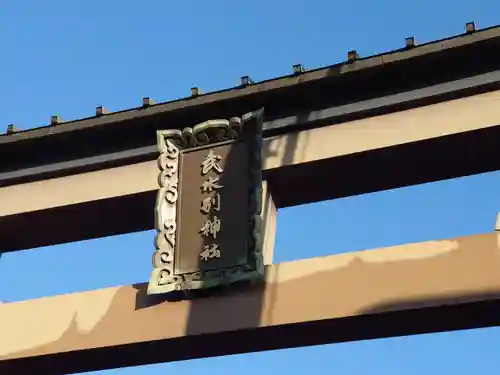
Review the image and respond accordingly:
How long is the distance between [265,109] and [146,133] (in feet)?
3.81

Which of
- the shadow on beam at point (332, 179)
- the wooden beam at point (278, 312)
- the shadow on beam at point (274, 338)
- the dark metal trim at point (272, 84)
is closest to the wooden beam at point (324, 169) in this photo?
the shadow on beam at point (332, 179)

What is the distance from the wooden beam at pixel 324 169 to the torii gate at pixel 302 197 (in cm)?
1

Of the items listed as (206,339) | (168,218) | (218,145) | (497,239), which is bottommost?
(206,339)

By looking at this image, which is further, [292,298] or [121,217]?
[121,217]

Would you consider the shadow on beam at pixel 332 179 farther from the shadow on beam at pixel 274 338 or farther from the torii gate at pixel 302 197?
the shadow on beam at pixel 274 338

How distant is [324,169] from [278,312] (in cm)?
135

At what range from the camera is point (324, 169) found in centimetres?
717

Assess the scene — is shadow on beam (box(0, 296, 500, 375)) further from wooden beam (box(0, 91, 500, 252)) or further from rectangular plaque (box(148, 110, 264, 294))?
wooden beam (box(0, 91, 500, 252))

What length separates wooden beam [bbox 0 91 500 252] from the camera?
6.83m

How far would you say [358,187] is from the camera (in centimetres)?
740

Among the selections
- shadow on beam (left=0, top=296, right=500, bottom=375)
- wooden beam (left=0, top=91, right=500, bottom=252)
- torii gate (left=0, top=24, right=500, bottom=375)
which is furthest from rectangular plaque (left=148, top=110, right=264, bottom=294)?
shadow on beam (left=0, top=296, right=500, bottom=375)

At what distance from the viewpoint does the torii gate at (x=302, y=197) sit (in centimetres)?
631

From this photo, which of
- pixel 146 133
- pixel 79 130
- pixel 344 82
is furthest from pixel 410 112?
pixel 79 130

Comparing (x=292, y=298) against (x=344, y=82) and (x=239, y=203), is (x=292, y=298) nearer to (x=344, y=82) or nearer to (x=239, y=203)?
(x=239, y=203)
